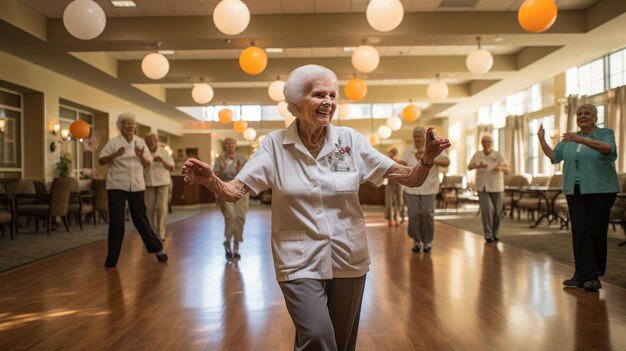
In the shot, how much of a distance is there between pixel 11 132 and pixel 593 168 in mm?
10552

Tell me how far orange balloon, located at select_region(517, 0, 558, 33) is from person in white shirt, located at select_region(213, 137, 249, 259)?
11.3 ft

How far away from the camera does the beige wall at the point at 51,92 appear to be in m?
9.05

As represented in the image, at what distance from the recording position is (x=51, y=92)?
410 inches

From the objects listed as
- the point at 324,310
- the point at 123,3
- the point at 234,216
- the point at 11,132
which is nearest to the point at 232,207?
the point at 234,216

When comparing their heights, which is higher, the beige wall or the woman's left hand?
the beige wall

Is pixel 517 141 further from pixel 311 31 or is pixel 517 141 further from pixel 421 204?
pixel 421 204

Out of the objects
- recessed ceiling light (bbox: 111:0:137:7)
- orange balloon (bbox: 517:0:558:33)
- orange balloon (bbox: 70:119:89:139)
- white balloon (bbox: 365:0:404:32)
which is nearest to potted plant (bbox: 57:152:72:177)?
orange balloon (bbox: 70:119:89:139)

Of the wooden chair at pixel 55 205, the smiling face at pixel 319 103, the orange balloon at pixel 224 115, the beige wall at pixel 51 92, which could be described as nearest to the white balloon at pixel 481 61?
the orange balloon at pixel 224 115

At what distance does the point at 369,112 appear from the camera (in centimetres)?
2273

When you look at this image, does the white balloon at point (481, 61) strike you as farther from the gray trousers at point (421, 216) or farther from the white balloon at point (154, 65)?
the white balloon at point (154, 65)

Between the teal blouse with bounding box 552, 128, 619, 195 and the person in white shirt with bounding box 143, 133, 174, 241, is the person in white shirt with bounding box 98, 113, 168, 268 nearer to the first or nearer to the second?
the person in white shirt with bounding box 143, 133, 174, 241

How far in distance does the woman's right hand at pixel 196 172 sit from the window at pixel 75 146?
11.1 meters

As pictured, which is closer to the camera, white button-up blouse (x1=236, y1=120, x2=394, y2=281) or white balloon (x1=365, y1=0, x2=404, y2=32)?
white button-up blouse (x1=236, y1=120, x2=394, y2=281)

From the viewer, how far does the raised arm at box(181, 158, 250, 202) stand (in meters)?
1.56
